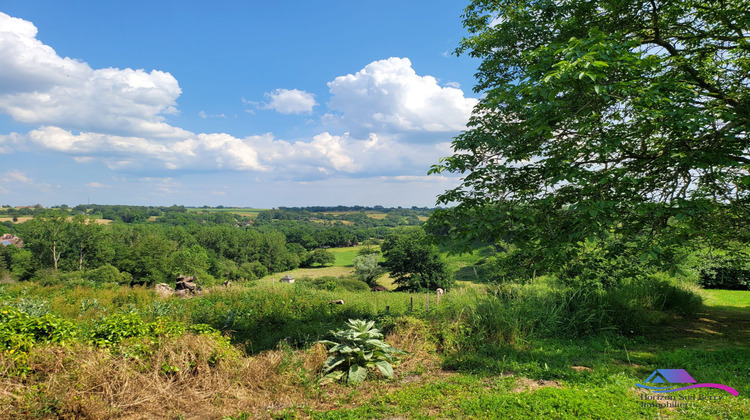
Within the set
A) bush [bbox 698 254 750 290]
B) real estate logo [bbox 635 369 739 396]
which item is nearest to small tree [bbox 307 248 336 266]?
bush [bbox 698 254 750 290]

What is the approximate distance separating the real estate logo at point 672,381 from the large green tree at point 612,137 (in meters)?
1.69

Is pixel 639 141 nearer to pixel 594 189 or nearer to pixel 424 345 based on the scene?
pixel 594 189

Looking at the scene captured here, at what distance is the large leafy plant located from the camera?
194 inches

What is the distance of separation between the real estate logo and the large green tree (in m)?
1.69

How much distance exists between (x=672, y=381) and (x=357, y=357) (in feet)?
14.2

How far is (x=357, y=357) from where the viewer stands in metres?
5.20

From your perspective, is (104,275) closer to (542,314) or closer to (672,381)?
(542,314)

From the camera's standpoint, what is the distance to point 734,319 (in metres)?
9.16

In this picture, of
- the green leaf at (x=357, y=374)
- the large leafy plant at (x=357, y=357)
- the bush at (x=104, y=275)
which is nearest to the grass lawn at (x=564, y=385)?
the green leaf at (x=357, y=374)

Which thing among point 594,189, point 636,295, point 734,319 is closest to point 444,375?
point 594,189

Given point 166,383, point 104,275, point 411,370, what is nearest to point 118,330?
point 166,383

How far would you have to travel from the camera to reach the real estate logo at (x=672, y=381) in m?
4.44

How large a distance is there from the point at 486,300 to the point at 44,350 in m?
7.50

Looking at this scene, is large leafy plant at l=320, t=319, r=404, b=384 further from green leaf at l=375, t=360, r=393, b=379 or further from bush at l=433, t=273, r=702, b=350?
bush at l=433, t=273, r=702, b=350
